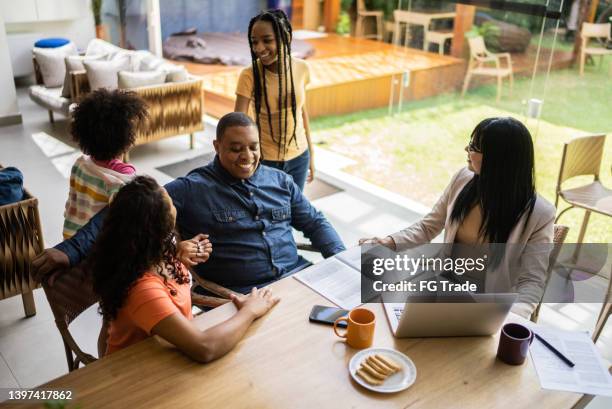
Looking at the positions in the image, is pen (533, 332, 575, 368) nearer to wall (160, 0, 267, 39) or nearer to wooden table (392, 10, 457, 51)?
wooden table (392, 10, 457, 51)

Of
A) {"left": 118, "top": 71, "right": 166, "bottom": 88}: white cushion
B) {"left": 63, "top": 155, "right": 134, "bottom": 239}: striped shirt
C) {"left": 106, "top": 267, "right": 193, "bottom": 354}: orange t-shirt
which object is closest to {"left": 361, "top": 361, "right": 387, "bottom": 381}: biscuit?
{"left": 106, "top": 267, "right": 193, "bottom": 354}: orange t-shirt

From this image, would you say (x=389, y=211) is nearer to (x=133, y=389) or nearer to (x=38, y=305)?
(x=38, y=305)

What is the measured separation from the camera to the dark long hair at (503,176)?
74.7 inches

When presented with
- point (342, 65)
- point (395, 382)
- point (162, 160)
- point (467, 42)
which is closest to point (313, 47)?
point (342, 65)

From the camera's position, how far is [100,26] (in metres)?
7.44

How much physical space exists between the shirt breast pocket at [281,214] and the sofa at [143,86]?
2757mm

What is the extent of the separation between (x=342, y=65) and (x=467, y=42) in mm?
4109

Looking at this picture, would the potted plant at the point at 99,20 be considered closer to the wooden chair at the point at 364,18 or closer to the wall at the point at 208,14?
the wall at the point at 208,14

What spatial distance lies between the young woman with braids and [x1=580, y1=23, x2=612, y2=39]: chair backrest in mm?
1647

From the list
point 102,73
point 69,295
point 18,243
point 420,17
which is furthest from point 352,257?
point 102,73

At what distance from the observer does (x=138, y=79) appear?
4922 mm

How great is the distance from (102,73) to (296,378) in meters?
Answer: 4.58

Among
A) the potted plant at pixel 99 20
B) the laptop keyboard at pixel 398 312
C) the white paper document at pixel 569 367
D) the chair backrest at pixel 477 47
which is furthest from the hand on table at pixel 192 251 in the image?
the potted plant at pixel 99 20

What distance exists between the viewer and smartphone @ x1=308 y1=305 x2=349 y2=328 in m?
1.67
